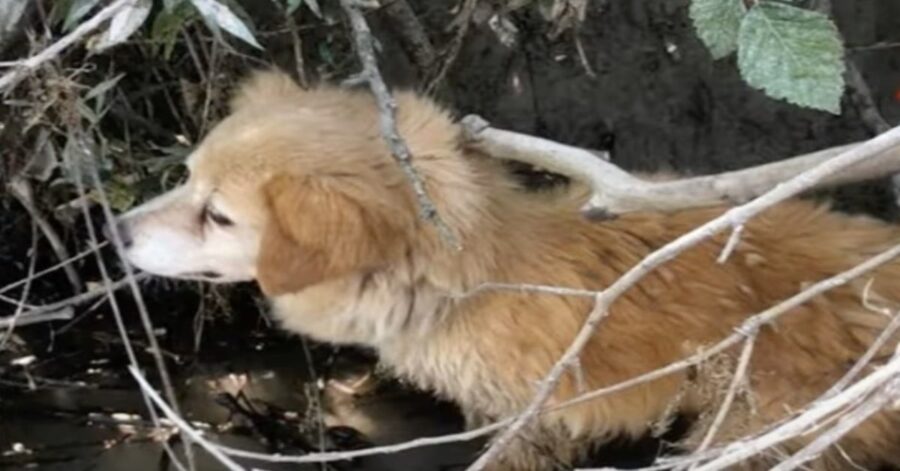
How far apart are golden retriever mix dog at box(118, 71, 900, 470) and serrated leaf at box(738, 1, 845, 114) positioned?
658 millimetres

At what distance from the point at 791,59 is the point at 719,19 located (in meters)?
0.16

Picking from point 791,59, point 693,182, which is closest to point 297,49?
point 693,182

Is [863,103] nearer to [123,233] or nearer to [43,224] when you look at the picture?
[123,233]

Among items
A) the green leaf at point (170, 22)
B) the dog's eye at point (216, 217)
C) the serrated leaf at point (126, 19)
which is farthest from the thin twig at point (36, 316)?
the serrated leaf at point (126, 19)

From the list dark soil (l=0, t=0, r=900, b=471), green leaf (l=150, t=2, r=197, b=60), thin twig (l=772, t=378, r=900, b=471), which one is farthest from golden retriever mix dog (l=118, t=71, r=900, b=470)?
thin twig (l=772, t=378, r=900, b=471)

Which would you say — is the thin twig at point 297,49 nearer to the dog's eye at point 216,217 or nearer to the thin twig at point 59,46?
the dog's eye at point 216,217

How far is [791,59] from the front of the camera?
2.35 meters

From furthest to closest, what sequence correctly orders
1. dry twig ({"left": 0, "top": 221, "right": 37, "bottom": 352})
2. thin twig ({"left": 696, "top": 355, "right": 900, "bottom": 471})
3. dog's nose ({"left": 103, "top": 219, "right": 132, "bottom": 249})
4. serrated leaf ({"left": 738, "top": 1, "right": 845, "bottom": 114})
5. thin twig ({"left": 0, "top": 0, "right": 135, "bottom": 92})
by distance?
dry twig ({"left": 0, "top": 221, "right": 37, "bottom": 352}) → dog's nose ({"left": 103, "top": 219, "right": 132, "bottom": 249}) → thin twig ({"left": 0, "top": 0, "right": 135, "bottom": 92}) → serrated leaf ({"left": 738, "top": 1, "right": 845, "bottom": 114}) → thin twig ({"left": 696, "top": 355, "right": 900, "bottom": 471})

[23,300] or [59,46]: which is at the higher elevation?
[59,46]

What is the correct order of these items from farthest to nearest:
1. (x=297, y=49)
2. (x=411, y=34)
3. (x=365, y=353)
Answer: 1. (x=365, y=353)
2. (x=411, y=34)
3. (x=297, y=49)

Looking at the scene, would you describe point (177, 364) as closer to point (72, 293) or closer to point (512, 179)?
point (72, 293)

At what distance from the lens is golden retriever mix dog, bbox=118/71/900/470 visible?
2.88 m

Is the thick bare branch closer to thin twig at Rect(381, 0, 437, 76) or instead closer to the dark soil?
thin twig at Rect(381, 0, 437, 76)

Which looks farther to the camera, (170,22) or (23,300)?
(23,300)
